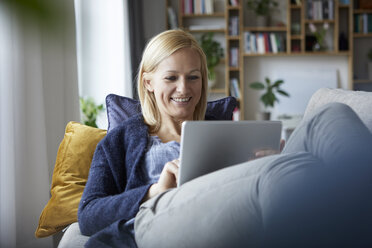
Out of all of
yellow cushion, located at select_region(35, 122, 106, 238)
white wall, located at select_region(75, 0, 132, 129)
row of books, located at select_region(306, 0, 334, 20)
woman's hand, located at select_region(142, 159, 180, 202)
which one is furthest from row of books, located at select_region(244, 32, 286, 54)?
woman's hand, located at select_region(142, 159, 180, 202)

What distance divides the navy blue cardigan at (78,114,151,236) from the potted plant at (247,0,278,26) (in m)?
3.98

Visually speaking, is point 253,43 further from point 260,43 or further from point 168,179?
point 168,179

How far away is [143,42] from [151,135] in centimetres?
316

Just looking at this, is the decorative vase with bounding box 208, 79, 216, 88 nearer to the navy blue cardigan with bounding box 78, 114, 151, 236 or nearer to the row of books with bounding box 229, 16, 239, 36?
the row of books with bounding box 229, 16, 239, 36

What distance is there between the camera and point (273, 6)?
206 inches

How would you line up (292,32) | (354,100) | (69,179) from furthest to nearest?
(292,32) → (69,179) → (354,100)

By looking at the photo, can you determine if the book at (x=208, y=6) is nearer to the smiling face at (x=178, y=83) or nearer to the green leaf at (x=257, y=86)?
the green leaf at (x=257, y=86)

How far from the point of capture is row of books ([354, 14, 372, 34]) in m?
5.07

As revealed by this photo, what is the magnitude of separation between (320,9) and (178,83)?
4.24 meters

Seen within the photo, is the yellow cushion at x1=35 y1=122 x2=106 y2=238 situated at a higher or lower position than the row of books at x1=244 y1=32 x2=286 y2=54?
lower

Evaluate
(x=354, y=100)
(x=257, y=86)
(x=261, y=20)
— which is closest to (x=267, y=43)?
(x=261, y=20)

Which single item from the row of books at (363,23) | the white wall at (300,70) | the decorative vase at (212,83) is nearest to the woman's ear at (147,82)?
the decorative vase at (212,83)

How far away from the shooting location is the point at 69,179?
1570 millimetres

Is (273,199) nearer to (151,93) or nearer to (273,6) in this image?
(151,93)
